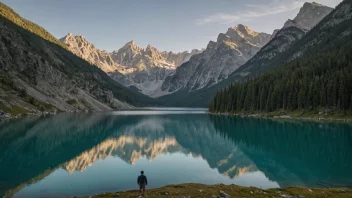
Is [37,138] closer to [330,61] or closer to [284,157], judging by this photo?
[284,157]

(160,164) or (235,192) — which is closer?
(235,192)

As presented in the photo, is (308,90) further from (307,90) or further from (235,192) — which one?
(235,192)

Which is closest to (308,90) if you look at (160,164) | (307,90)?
(307,90)

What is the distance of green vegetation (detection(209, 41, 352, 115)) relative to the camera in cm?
12946

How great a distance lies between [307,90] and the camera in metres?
151

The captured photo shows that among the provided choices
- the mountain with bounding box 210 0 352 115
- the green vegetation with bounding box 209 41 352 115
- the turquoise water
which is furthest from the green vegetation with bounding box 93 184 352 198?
the green vegetation with bounding box 209 41 352 115

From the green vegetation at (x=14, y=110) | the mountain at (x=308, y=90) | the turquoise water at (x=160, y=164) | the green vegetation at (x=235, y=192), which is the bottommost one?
the turquoise water at (x=160, y=164)

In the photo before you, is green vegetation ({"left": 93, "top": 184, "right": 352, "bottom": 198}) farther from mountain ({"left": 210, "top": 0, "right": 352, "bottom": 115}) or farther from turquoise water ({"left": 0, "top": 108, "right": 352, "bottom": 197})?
mountain ({"left": 210, "top": 0, "right": 352, "bottom": 115})

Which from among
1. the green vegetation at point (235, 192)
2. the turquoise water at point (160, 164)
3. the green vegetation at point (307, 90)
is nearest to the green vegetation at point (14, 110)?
the turquoise water at point (160, 164)

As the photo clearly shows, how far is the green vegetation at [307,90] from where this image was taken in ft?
425

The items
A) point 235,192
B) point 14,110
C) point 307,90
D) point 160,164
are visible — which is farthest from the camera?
point 307,90

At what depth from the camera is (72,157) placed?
53.4m

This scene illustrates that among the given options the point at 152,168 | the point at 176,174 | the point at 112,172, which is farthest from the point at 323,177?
the point at 112,172

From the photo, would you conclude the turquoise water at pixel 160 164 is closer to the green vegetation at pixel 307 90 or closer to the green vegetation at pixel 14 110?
the green vegetation at pixel 307 90
